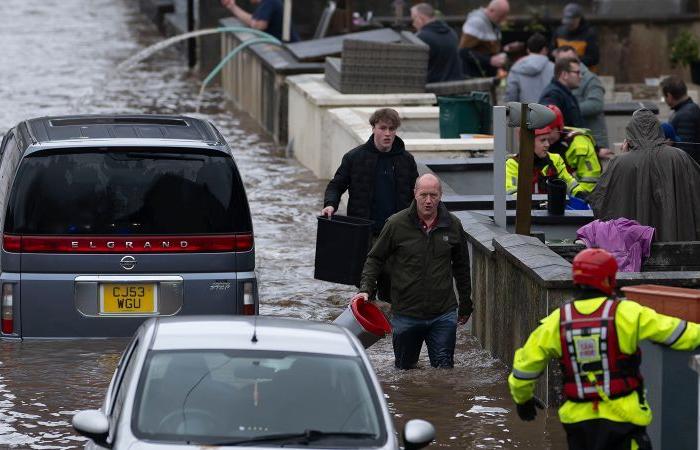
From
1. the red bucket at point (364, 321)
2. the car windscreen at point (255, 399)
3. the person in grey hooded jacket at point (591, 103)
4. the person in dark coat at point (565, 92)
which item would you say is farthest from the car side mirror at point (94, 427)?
the person in grey hooded jacket at point (591, 103)

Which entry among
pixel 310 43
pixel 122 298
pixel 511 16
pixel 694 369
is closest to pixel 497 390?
pixel 122 298

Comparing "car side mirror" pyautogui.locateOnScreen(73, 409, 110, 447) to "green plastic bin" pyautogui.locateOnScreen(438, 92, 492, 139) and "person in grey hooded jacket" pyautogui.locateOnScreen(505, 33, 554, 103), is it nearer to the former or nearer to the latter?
"green plastic bin" pyautogui.locateOnScreen(438, 92, 492, 139)

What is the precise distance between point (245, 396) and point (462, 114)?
463 inches

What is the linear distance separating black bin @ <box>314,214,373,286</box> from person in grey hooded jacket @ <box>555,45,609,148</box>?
5.06 metres

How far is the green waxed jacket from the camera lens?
1135 cm

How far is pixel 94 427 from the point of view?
728 cm

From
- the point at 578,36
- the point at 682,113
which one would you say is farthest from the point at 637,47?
the point at 682,113

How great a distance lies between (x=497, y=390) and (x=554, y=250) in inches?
45.9

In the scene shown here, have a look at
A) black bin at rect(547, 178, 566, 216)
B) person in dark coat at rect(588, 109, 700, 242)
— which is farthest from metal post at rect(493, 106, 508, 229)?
person in dark coat at rect(588, 109, 700, 242)

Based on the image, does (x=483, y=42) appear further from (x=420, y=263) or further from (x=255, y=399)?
(x=255, y=399)

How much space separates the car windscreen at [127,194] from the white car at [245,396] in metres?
Answer: 3.58

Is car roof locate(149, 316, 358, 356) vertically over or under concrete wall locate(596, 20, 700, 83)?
over

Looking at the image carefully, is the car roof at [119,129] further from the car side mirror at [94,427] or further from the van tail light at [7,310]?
the car side mirror at [94,427]

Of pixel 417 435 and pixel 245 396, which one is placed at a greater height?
pixel 245 396
